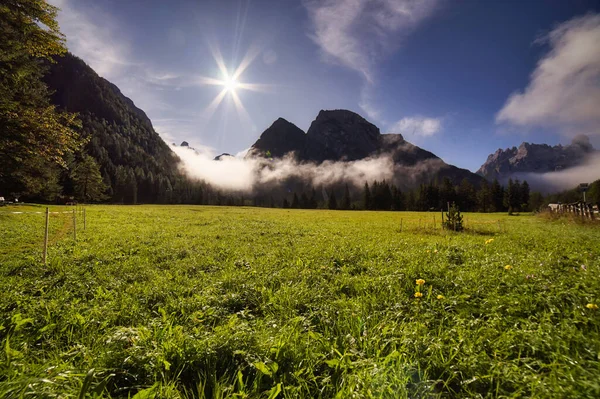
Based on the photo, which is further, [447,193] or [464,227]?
[447,193]

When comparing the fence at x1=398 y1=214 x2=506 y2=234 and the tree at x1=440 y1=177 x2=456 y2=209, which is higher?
the tree at x1=440 y1=177 x2=456 y2=209

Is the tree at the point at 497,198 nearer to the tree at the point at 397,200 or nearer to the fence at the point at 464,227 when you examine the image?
the tree at the point at 397,200

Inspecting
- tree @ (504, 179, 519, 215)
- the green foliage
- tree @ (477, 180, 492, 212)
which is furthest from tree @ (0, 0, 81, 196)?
tree @ (477, 180, 492, 212)

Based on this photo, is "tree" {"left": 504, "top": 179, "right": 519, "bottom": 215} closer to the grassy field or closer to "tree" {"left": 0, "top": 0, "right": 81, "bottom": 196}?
the grassy field

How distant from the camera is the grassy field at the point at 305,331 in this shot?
294cm

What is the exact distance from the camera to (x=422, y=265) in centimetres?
793

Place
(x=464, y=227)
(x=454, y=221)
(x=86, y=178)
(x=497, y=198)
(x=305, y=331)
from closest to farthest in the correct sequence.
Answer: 1. (x=305, y=331)
2. (x=454, y=221)
3. (x=464, y=227)
4. (x=86, y=178)
5. (x=497, y=198)

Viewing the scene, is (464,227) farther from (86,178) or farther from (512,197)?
(512,197)

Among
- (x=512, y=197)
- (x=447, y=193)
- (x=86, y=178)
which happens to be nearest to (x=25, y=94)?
(x=86, y=178)

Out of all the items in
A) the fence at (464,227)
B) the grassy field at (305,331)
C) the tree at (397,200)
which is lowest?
the grassy field at (305,331)

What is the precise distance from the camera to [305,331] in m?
4.59

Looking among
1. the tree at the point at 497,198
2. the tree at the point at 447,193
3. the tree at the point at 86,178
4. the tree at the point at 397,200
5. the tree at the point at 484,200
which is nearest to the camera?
the tree at the point at 86,178

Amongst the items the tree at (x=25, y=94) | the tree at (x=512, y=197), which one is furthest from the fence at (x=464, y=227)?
the tree at (x=512, y=197)

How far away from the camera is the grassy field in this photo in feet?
9.65
